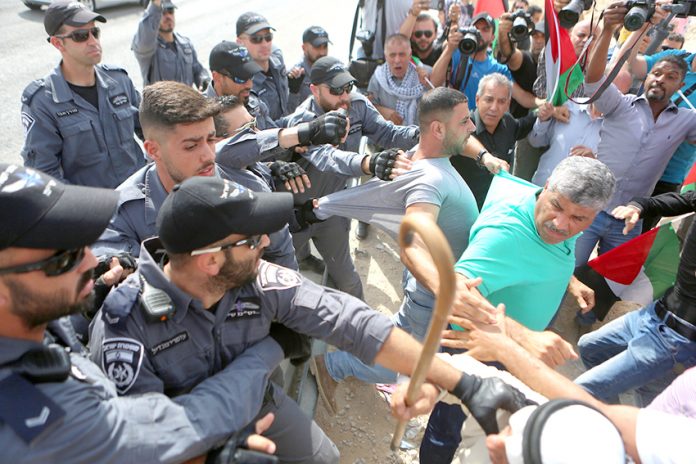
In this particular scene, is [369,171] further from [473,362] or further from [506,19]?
[506,19]

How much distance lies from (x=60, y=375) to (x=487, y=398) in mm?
1437

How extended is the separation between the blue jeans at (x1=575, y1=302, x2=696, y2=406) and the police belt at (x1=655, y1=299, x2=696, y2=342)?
22mm

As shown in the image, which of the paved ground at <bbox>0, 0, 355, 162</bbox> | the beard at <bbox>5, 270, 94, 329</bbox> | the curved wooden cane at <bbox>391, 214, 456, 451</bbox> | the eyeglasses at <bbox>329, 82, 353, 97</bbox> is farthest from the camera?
the paved ground at <bbox>0, 0, 355, 162</bbox>

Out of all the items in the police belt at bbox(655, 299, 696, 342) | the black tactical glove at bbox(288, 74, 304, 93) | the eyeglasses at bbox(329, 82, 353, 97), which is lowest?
the police belt at bbox(655, 299, 696, 342)

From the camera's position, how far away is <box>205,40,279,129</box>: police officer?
166 inches

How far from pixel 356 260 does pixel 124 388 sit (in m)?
3.79

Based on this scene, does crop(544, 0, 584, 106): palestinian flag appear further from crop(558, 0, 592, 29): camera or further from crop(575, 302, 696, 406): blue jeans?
crop(575, 302, 696, 406): blue jeans

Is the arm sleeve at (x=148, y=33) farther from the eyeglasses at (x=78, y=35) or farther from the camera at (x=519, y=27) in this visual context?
the camera at (x=519, y=27)

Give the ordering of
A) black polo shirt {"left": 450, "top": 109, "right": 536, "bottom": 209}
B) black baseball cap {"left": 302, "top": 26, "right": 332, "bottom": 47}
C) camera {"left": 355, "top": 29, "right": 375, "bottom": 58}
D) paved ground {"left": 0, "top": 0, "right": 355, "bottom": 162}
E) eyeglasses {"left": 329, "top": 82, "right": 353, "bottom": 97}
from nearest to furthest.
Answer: eyeglasses {"left": 329, "top": 82, "right": 353, "bottom": 97}
black polo shirt {"left": 450, "top": 109, "right": 536, "bottom": 209}
black baseball cap {"left": 302, "top": 26, "right": 332, "bottom": 47}
camera {"left": 355, "top": 29, "right": 375, "bottom": 58}
paved ground {"left": 0, "top": 0, "right": 355, "bottom": 162}

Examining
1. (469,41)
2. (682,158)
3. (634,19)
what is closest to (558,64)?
(634,19)

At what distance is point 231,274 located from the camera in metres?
1.92

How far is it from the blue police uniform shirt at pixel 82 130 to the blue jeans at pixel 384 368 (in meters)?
2.29

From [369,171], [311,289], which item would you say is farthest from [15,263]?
[369,171]

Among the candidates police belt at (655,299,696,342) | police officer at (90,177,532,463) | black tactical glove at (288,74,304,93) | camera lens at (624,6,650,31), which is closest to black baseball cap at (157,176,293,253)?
police officer at (90,177,532,463)
